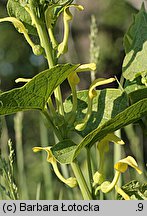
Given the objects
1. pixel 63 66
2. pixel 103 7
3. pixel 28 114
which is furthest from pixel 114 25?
pixel 63 66

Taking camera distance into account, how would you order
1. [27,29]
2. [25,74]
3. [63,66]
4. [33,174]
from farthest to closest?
[25,74], [33,174], [27,29], [63,66]

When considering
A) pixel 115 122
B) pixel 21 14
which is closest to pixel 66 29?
pixel 21 14

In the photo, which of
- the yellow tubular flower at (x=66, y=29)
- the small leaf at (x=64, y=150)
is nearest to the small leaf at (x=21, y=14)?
the yellow tubular flower at (x=66, y=29)

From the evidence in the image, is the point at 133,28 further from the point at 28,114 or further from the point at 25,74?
the point at 25,74

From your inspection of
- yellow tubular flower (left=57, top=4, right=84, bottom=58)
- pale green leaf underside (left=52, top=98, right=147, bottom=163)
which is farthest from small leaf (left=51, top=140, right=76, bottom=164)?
yellow tubular flower (left=57, top=4, right=84, bottom=58)

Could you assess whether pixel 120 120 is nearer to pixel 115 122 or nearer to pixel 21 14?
pixel 115 122

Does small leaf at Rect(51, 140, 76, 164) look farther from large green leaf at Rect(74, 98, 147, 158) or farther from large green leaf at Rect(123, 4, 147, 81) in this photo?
large green leaf at Rect(123, 4, 147, 81)

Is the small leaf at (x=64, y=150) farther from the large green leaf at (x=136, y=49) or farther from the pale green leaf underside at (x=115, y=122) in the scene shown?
the large green leaf at (x=136, y=49)
